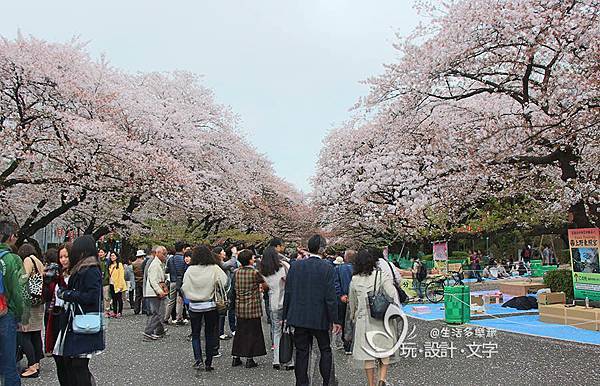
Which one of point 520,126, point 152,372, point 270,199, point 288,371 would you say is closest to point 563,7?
point 520,126

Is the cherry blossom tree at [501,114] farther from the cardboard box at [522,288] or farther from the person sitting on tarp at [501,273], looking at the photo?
the person sitting on tarp at [501,273]

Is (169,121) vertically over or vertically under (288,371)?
over

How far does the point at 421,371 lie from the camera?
6.92m

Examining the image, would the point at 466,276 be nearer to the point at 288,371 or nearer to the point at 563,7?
the point at 563,7

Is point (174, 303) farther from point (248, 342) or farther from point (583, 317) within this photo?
point (583, 317)

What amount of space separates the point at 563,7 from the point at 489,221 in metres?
6.97

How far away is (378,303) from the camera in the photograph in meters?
5.65

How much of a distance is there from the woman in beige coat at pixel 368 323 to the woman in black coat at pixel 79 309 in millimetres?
2518

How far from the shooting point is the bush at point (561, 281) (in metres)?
12.2

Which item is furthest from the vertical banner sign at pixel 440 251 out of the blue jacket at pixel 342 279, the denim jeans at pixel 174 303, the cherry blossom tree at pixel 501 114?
the blue jacket at pixel 342 279

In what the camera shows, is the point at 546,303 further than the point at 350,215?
No

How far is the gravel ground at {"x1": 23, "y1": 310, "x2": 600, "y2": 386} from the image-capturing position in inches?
257

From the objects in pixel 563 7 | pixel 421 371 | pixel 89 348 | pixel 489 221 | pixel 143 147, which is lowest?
pixel 421 371

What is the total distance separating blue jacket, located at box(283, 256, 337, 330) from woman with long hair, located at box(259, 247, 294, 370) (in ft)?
5.18
